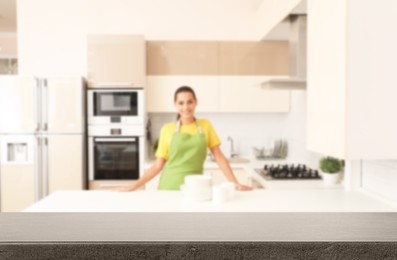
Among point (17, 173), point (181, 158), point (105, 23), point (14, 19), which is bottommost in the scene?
point (17, 173)

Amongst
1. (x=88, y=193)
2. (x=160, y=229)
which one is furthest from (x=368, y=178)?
(x=160, y=229)

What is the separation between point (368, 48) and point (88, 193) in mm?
1632

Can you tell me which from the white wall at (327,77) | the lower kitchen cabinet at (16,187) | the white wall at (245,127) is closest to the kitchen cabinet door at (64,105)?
the lower kitchen cabinet at (16,187)

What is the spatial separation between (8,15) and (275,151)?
3.37 meters

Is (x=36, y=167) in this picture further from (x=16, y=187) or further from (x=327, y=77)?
(x=327, y=77)

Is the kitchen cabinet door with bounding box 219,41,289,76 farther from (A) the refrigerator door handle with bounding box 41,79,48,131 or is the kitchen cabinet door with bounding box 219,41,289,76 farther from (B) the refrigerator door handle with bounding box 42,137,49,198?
(B) the refrigerator door handle with bounding box 42,137,49,198

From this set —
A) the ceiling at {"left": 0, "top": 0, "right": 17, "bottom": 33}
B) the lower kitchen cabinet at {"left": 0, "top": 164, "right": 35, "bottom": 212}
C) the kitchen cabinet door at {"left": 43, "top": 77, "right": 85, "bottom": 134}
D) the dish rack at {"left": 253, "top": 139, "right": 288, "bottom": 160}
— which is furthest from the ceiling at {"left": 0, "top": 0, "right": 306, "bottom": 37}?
the lower kitchen cabinet at {"left": 0, "top": 164, "right": 35, "bottom": 212}

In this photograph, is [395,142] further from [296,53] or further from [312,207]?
[296,53]

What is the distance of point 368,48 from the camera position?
1.78 meters

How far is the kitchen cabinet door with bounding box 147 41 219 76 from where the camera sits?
161 inches

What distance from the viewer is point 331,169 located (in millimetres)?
2850

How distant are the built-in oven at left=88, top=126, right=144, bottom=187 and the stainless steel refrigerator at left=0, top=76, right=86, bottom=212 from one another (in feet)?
0.44

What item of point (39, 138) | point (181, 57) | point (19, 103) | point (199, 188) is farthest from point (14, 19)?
point (199, 188)

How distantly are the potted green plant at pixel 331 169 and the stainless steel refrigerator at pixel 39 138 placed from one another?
2.14 m
